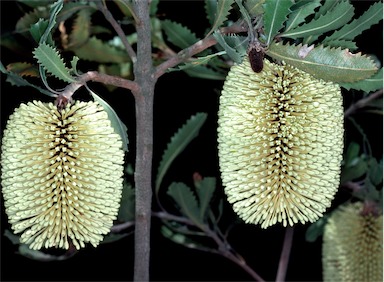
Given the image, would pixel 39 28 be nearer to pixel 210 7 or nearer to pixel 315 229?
pixel 210 7

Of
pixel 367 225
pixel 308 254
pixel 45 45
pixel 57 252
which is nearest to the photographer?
pixel 45 45

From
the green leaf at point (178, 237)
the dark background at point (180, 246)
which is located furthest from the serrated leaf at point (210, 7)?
the green leaf at point (178, 237)

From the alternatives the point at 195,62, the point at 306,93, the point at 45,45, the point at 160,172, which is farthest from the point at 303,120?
the point at 160,172

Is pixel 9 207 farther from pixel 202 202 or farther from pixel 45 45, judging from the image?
pixel 202 202

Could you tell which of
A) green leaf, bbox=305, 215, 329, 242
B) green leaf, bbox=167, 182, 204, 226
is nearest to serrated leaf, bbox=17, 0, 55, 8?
green leaf, bbox=167, 182, 204, 226

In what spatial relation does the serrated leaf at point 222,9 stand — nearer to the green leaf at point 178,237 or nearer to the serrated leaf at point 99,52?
the serrated leaf at point 99,52

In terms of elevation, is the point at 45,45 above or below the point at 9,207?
above

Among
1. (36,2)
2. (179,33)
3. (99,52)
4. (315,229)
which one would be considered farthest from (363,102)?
(36,2)
